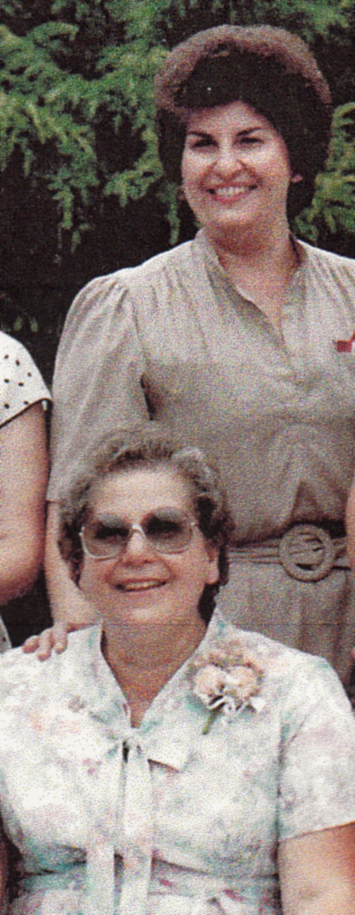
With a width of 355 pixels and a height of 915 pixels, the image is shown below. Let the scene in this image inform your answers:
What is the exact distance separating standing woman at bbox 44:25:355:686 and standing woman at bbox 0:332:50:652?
1.4 inches

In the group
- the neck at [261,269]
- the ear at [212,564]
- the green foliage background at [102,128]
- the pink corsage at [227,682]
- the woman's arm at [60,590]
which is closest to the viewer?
the pink corsage at [227,682]

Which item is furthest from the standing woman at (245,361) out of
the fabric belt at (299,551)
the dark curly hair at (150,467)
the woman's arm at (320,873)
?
the woman's arm at (320,873)

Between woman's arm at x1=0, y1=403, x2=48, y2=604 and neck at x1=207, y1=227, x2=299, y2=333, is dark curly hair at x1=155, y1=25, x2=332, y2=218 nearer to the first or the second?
neck at x1=207, y1=227, x2=299, y2=333

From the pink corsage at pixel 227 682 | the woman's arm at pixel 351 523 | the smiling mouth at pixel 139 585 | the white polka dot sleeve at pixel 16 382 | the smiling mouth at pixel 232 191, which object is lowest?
the pink corsage at pixel 227 682

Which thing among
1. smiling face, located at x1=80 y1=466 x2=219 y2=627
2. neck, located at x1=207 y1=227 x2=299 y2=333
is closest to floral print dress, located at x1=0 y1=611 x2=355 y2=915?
smiling face, located at x1=80 y1=466 x2=219 y2=627

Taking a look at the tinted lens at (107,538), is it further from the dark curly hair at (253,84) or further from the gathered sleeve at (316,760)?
the dark curly hair at (253,84)

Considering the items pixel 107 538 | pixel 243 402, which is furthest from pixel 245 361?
pixel 107 538

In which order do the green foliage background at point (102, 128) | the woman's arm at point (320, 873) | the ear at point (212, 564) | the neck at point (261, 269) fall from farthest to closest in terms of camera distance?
the green foliage background at point (102, 128) < the neck at point (261, 269) < the ear at point (212, 564) < the woman's arm at point (320, 873)

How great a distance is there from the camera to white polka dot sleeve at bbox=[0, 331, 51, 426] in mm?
2361

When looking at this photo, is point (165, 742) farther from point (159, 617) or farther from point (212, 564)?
point (212, 564)

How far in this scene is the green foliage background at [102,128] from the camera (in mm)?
2848

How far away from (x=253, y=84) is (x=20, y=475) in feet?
2.71

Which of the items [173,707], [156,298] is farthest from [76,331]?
[173,707]

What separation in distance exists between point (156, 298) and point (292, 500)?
17.8 inches
